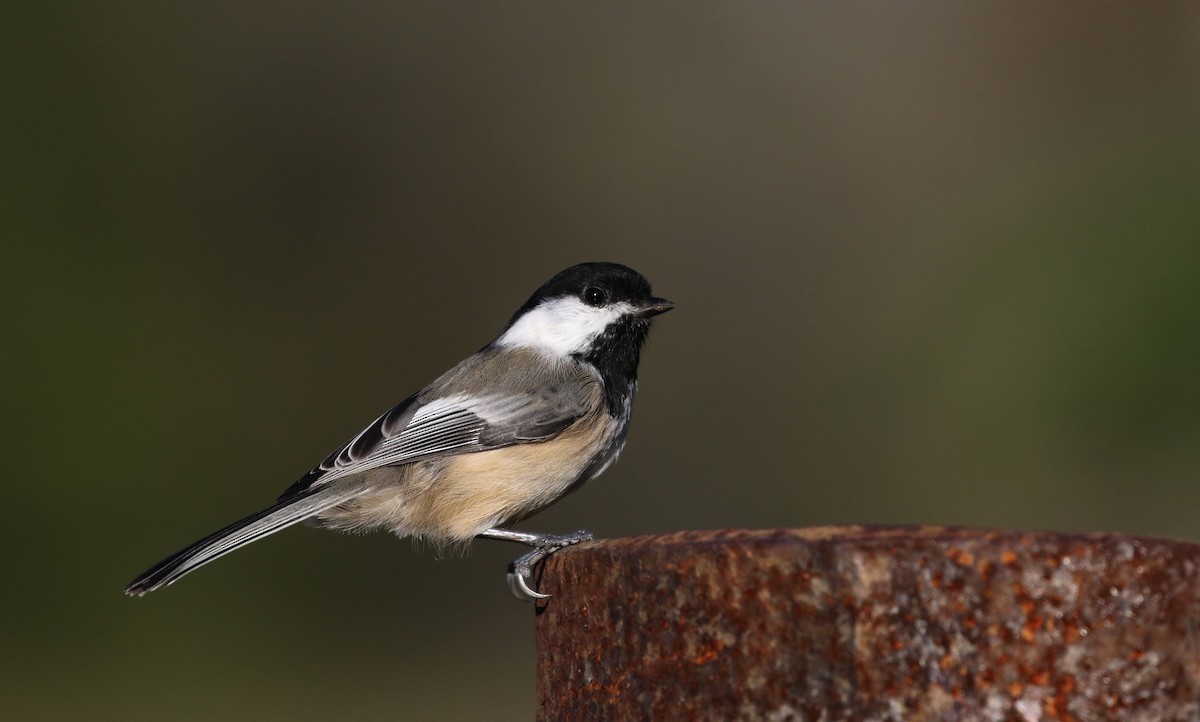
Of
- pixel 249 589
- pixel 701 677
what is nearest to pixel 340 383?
pixel 249 589

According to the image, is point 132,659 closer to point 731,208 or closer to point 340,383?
point 340,383

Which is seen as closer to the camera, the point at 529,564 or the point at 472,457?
the point at 529,564

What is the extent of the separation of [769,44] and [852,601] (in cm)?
524

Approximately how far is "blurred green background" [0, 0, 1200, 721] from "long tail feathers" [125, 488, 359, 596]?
4.90 feet

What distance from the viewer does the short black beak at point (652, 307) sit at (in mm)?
3025

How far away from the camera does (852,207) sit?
238 inches

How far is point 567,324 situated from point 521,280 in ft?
7.12

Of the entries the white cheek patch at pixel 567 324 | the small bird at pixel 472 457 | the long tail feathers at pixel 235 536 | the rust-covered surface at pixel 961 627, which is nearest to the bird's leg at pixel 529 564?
the small bird at pixel 472 457

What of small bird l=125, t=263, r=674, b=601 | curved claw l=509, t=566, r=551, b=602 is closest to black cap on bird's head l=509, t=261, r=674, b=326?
small bird l=125, t=263, r=674, b=601

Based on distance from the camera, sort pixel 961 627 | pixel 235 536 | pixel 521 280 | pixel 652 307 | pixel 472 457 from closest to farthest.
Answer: pixel 961 627 → pixel 235 536 → pixel 472 457 → pixel 652 307 → pixel 521 280

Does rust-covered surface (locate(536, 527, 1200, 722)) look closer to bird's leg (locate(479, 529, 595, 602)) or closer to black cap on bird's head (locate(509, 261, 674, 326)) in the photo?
bird's leg (locate(479, 529, 595, 602))

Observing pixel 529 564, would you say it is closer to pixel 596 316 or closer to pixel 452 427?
pixel 452 427

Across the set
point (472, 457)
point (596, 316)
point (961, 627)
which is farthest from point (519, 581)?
point (596, 316)

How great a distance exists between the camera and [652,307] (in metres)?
3.03
